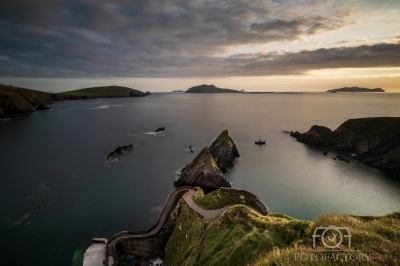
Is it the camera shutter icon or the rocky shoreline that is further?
the rocky shoreline

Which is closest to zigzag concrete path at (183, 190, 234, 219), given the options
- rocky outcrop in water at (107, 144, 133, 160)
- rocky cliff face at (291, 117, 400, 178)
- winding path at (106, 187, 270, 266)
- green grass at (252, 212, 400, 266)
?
winding path at (106, 187, 270, 266)

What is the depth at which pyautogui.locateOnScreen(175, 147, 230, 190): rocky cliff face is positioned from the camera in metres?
54.4

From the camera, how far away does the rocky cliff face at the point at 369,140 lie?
235 feet

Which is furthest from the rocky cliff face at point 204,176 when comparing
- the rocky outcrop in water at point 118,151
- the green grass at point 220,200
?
the rocky outcrop in water at point 118,151

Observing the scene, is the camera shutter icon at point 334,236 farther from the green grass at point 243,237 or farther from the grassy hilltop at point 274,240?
the green grass at point 243,237

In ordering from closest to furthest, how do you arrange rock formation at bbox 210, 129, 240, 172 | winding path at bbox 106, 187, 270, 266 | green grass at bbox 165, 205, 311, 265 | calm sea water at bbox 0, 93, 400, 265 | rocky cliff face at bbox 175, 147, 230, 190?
green grass at bbox 165, 205, 311, 265 → winding path at bbox 106, 187, 270, 266 → calm sea water at bbox 0, 93, 400, 265 → rocky cliff face at bbox 175, 147, 230, 190 → rock formation at bbox 210, 129, 240, 172

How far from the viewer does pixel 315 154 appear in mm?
87250

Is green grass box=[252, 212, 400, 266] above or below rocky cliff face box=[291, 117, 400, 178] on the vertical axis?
above

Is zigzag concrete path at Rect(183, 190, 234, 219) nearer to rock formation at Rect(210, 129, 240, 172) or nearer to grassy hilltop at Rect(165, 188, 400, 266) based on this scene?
grassy hilltop at Rect(165, 188, 400, 266)

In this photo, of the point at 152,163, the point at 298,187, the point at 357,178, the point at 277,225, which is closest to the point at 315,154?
the point at 357,178

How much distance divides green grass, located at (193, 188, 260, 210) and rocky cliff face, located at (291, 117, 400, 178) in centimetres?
6217

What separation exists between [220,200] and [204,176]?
1969 centimetres

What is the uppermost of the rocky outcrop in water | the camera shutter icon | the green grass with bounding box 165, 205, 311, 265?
the camera shutter icon

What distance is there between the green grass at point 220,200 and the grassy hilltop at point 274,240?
3848 mm
